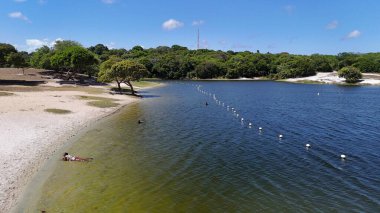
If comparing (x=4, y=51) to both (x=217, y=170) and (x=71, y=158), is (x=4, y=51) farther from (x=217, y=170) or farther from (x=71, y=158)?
(x=217, y=170)

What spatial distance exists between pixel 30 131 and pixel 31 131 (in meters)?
0.12

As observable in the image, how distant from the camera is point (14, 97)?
6550 cm

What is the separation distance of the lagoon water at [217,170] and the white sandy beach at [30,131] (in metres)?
1.81

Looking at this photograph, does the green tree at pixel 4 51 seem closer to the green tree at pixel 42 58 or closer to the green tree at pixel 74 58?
the green tree at pixel 74 58

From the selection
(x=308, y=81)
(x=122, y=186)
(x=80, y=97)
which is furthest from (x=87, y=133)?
(x=308, y=81)

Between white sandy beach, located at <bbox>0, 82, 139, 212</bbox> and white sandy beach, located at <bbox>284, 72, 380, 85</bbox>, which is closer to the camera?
white sandy beach, located at <bbox>0, 82, 139, 212</bbox>

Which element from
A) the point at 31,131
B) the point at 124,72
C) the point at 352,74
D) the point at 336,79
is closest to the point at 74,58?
the point at 124,72

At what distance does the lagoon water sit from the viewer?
81.0ft

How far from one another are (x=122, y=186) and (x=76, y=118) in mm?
29167

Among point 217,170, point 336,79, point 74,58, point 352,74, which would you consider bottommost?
point 217,170

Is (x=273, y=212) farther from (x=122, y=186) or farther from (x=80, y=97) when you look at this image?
(x=80, y=97)

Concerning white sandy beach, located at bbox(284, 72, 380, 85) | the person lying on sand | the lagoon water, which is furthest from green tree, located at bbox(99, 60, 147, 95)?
white sandy beach, located at bbox(284, 72, 380, 85)

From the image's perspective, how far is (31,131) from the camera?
41688mm

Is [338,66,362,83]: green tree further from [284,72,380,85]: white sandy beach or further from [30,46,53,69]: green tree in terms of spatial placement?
[30,46,53,69]: green tree
